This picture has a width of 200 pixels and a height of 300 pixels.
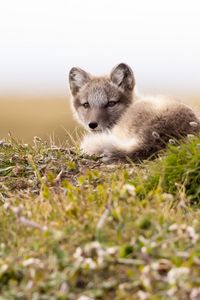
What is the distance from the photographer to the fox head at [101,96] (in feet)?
26.3

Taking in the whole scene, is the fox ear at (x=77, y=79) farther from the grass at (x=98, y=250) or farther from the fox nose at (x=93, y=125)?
the grass at (x=98, y=250)

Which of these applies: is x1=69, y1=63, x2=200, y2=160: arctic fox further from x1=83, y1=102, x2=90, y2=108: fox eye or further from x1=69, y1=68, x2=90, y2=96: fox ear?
x1=69, y1=68, x2=90, y2=96: fox ear

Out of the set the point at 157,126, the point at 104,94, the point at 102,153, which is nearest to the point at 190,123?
the point at 157,126

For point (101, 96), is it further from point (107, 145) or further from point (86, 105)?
point (107, 145)

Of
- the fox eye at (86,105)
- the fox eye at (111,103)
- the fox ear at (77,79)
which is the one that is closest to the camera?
the fox eye at (111,103)

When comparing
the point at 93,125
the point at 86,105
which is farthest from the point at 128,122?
the point at 86,105

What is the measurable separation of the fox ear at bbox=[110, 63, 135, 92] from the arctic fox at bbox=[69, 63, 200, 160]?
0.10 feet

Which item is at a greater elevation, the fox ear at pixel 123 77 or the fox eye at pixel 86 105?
the fox ear at pixel 123 77

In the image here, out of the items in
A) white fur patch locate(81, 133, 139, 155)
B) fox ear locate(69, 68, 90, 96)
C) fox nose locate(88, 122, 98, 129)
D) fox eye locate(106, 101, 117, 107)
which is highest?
fox ear locate(69, 68, 90, 96)

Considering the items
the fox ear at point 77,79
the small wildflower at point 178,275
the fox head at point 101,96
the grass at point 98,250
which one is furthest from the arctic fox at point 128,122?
the small wildflower at point 178,275

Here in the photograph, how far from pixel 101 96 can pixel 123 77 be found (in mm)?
489

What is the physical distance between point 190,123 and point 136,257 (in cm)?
300

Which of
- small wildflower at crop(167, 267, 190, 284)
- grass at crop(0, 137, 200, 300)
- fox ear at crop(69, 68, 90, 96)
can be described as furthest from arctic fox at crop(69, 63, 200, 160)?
small wildflower at crop(167, 267, 190, 284)

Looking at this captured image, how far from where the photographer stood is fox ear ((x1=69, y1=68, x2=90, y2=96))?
8.63 metres
